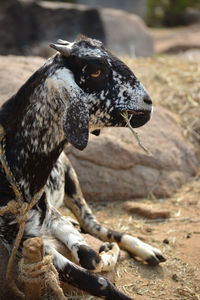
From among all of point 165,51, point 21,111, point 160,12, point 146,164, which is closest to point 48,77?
point 21,111

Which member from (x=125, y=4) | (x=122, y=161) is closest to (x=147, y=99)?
(x=122, y=161)

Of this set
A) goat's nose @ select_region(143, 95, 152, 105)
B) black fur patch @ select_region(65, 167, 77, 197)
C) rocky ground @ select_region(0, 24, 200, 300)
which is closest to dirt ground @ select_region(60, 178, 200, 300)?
rocky ground @ select_region(0, 24, 200, 300)

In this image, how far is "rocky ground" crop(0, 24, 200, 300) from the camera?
3838 millimetres

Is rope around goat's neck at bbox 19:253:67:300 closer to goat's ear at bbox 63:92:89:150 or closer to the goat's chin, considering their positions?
goat's ear at bbox 63:92:89:150

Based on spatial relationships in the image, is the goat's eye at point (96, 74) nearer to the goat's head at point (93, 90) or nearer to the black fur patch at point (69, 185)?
the goat's head at point (93, 90)

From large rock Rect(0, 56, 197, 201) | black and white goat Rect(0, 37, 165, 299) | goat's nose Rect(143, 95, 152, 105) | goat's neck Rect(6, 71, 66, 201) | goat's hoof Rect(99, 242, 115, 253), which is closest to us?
black and white goat Rect(0, 37, 165, 299)

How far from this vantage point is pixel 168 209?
5422mm

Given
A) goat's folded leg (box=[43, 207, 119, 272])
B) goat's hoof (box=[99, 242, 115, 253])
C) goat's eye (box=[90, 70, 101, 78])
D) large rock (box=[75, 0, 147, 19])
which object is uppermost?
goat's eye (box=[90, 70, 101, 78])

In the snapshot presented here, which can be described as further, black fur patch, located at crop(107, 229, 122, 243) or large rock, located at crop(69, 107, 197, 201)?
large rock, located at crop(69, 107, 197, 201)

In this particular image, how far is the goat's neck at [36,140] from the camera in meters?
3.27

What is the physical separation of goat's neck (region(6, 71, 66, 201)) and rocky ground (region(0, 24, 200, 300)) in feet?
2.18

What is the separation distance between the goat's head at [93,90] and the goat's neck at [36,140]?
154mm

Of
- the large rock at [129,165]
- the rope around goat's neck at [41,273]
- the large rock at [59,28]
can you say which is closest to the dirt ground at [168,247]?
the large rock at [129,165]

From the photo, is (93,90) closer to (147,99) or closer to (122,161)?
(147,99)
